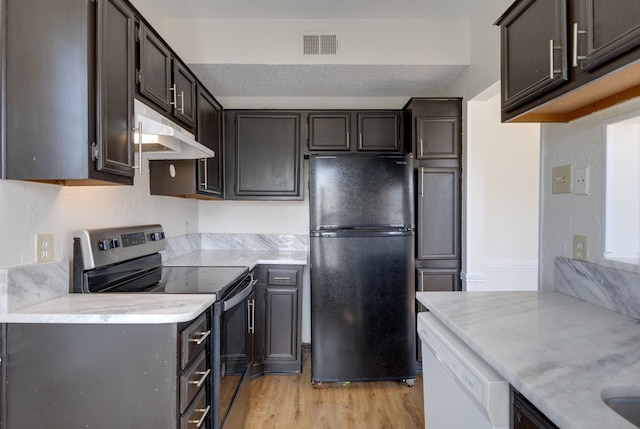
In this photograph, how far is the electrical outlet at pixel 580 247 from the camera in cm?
141

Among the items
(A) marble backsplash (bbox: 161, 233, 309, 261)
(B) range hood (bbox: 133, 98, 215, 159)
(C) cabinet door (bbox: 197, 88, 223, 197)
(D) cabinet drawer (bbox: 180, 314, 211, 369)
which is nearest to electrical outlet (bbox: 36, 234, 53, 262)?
(B) range hood (bbox: 133, 98, 215, 159)

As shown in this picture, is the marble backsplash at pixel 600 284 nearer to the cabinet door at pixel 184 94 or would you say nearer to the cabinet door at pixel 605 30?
the cabinet door at pixel 605 30


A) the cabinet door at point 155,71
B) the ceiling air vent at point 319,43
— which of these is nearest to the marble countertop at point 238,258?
the cabinet door at point 155,71

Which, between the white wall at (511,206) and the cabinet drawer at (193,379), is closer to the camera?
the cabinet drawer at (193,379)

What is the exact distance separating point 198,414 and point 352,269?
1403mm

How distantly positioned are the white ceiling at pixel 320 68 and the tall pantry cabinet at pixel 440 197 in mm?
340

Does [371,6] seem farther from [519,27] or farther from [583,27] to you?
[583,27]

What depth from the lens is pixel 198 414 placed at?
139 centimetres

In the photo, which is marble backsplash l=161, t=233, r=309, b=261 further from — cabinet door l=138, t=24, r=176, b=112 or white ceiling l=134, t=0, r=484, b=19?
white ceiling l=134, t=0, r=484, b=19

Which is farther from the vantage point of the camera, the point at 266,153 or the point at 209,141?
the point at 266,153

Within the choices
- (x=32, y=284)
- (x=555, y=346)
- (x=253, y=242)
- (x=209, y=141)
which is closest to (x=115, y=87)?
(x=32, y=284)

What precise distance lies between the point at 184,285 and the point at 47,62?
3.46ft

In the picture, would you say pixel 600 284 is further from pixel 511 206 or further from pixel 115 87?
pixel 115 87

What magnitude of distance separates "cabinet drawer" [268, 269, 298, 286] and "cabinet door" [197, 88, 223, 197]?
2.58 feet
